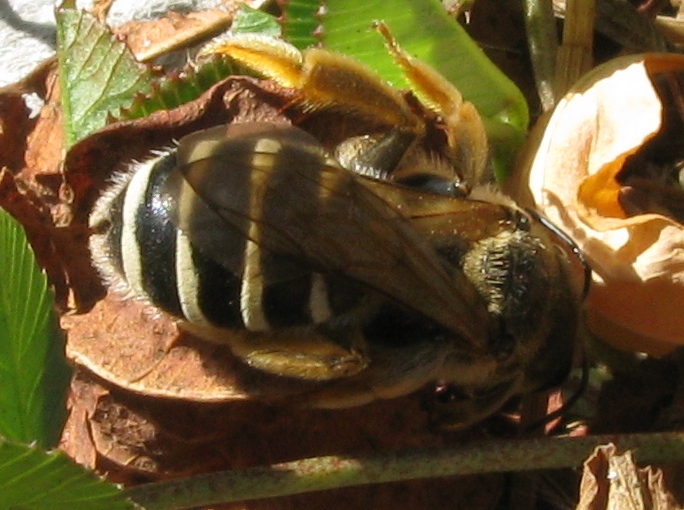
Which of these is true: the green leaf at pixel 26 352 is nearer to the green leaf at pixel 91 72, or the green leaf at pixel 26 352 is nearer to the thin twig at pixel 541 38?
the green leaf at pixel 91 72

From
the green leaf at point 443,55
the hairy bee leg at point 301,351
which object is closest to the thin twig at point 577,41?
the green leaf at point 443,55

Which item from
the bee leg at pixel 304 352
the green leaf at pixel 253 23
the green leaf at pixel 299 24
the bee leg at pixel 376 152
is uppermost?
the green leaf at pixel 299 24

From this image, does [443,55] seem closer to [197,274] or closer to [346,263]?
[346,263]

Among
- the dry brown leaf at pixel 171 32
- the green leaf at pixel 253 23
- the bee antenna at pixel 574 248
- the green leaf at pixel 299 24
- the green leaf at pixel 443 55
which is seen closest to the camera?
the bee antenna at pixel 574 248

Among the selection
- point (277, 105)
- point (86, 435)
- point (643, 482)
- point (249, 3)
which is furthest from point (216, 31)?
point (643, 482)

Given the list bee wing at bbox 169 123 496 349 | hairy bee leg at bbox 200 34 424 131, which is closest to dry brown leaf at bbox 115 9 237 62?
hairy bee leg at bbox 200 34 424 131

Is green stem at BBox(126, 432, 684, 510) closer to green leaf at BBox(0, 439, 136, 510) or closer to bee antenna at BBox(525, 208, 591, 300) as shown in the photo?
green leaf at BBox(0, 439, 136, 510)

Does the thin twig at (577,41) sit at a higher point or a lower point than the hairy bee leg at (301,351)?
higher

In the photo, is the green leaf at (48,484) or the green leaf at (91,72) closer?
the green leaf at (48,484)
